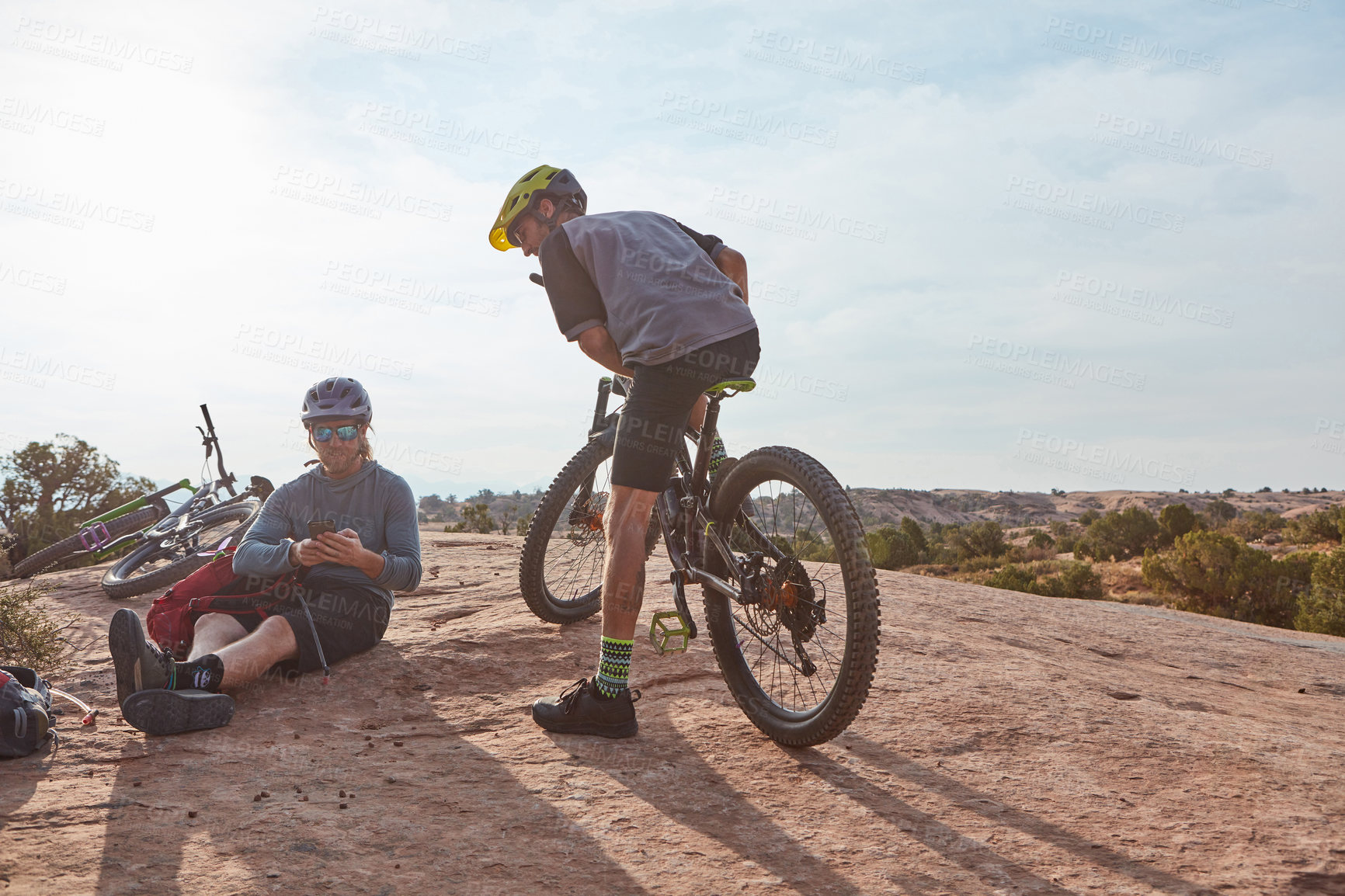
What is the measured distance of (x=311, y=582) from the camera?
13.3 feet

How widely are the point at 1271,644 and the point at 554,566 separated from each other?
547 centimetres

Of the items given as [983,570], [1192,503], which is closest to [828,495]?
[983,570]

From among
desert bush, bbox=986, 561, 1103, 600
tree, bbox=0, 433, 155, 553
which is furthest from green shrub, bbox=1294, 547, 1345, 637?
tree, bbox=0, 433, 155, 553

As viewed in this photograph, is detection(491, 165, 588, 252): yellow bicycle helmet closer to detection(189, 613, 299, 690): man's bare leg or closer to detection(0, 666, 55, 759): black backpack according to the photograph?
detection(189, 613, 299, 690): man's bare leg

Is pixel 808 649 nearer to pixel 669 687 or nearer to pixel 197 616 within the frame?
pixel 669 687

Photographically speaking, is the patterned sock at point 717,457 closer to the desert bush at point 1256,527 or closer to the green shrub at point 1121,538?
the green shrub at point 1121,538

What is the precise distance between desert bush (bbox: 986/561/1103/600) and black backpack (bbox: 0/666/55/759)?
61.9 ft

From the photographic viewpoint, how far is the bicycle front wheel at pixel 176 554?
6.66 metres

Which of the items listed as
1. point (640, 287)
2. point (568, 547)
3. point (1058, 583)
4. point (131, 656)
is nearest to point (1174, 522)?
point (1058, 583)

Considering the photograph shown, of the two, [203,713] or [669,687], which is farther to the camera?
[669,687]

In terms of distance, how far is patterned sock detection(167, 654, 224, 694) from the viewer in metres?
3.40

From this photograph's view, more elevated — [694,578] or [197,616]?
[694,578]

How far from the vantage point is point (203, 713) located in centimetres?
322

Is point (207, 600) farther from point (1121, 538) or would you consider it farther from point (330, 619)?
point (1121, 538)
